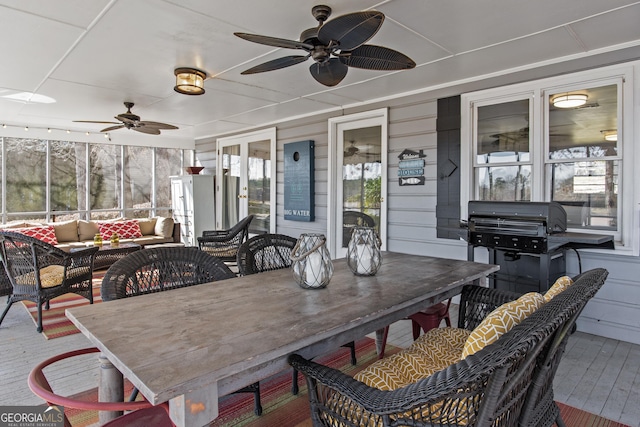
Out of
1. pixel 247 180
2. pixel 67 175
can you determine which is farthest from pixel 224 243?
pixel 67 175

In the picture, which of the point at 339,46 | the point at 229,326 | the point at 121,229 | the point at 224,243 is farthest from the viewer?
the point at 121,229

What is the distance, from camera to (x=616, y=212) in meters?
3.31

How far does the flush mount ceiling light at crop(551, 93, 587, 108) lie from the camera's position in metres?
3.46

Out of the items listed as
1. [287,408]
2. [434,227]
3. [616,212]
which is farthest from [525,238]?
[287,408]

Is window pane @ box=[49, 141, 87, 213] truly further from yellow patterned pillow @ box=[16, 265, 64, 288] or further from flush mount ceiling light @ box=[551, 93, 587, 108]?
flush mount ceiling light @ box=[551, 93, 587, 108]

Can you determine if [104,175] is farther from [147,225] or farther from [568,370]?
[568,370]

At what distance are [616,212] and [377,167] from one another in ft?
8.58

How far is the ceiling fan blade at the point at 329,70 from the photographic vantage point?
8.74ft

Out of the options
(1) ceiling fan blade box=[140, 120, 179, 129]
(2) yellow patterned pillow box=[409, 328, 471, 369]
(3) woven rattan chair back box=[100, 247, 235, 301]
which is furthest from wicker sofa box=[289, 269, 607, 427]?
(1) ceiling fan blade box=[140, 120, 179, 129]

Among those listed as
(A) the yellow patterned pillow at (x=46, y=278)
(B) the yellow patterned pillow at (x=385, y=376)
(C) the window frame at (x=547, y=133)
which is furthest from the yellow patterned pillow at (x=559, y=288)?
(A) the yellow patterned pillow at (x=46, y=278)

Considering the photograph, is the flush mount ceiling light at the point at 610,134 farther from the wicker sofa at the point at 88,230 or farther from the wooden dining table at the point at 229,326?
the wicker sofa at the point at 88,230

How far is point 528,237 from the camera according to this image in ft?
9.92

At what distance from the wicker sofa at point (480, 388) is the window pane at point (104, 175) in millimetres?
7715

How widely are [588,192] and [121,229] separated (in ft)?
23.9
